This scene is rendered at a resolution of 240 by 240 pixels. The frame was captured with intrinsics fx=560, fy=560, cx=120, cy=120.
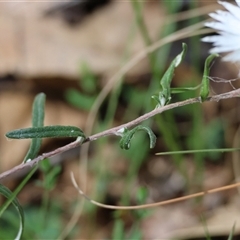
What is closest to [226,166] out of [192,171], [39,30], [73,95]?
[192,171]

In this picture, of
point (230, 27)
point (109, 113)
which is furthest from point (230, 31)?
point (109, 113)

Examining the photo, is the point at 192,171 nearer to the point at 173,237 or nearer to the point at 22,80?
the point at 173,237

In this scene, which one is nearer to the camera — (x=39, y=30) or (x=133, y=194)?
(x=133, y=194)

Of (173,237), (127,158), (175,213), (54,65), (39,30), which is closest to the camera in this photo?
(173,237)

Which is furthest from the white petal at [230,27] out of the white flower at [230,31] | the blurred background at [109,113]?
the blurred background at [109,113]

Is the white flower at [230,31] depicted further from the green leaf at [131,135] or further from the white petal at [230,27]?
the green leaf at [131,135]
